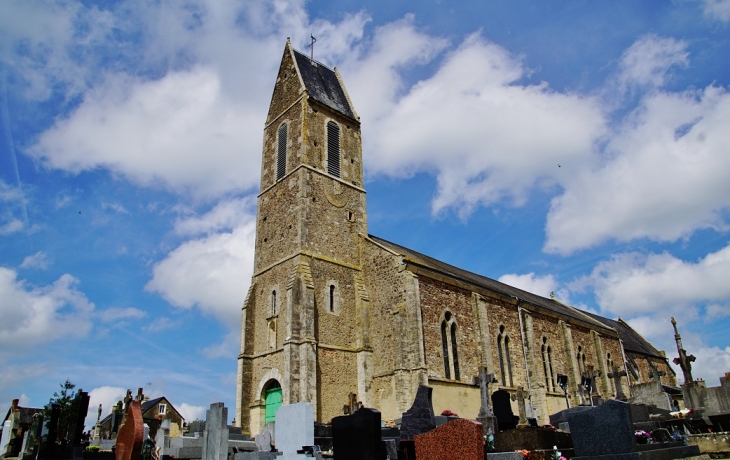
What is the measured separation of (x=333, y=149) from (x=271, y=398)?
13.0 meters

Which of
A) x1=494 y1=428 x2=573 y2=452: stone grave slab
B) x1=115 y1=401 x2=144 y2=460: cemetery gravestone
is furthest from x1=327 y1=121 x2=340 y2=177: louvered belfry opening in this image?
x1=494 y1=428 x2=573 y2=452: stone grave slab

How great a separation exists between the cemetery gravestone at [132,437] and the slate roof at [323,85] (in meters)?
20.3

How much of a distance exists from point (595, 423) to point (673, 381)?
4907cm

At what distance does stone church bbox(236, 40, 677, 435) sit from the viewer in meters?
21.7

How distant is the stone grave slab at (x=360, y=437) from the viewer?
8.85 metres

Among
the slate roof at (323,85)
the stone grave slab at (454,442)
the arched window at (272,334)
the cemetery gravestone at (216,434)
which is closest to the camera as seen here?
the stone grave slab at (454,442)

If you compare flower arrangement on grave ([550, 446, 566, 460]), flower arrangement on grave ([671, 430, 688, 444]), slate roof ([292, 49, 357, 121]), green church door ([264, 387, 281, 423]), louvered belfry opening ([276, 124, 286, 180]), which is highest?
slate roof ([292, 49, 357, 121])

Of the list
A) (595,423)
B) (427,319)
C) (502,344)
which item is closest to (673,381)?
(502,344)

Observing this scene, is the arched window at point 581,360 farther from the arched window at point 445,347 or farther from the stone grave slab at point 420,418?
the stone grave slab at point 420,418

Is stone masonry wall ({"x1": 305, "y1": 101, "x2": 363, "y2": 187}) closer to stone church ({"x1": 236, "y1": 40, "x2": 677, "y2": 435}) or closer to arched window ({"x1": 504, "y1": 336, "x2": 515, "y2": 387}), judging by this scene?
stone church ({"x1": 236, "y1": 40, "x2": 677, "y2": 435})

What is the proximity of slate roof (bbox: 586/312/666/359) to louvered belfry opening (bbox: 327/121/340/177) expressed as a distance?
30.6 meters

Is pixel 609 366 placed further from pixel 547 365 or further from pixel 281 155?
pixel 281 155

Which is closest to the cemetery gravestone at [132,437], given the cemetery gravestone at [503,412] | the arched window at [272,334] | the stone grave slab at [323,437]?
the stone grave slab at [323,437]

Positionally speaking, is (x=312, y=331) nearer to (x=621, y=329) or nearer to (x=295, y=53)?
(x=295, y=53)
